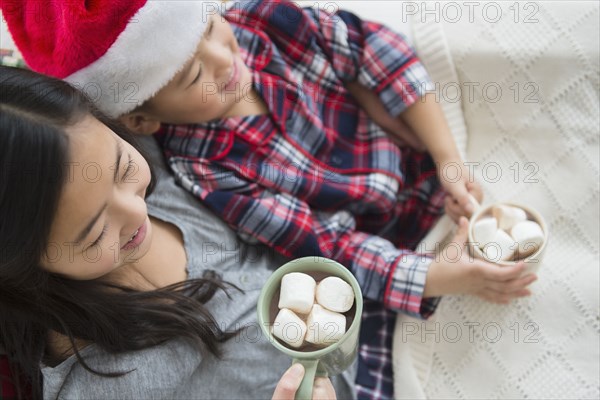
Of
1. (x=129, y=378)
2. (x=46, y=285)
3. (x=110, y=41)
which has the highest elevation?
(x=110, y=41)

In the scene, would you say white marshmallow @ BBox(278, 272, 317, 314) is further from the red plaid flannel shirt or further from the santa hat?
the santa hat

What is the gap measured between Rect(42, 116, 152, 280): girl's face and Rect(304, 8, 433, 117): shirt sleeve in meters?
0.43

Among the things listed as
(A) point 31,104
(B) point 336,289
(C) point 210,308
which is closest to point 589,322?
(B) point 336,289

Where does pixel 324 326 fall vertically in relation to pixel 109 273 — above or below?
above

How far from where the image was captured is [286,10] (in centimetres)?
90

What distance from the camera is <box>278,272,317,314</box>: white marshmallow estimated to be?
596mm

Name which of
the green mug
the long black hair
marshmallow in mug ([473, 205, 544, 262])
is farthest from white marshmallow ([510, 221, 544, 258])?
the long black hair

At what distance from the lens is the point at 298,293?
23.5 inches

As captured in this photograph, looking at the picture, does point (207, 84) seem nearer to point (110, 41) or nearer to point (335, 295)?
point (110, 41)

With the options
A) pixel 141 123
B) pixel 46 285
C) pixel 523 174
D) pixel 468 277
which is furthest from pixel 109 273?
pixel 523 174

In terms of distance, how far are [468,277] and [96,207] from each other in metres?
0.52

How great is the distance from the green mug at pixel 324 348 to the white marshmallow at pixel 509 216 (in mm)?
267

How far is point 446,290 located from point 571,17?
1.55 feet

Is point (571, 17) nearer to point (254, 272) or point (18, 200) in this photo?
point (254, 272)
